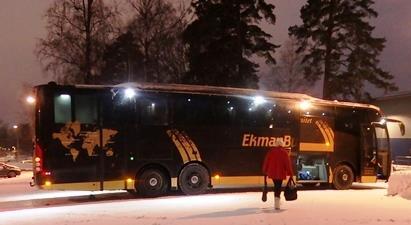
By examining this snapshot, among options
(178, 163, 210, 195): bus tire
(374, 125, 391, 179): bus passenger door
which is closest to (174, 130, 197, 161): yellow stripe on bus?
(178, 163, 210, 195): bus tire

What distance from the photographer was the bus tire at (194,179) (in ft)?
64.0

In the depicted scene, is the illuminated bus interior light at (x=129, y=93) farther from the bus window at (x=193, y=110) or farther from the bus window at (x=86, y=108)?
the bus window at (x=193, y=110)

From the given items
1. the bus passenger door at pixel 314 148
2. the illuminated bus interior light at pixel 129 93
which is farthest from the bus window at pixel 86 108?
the bus passenger door at pixel 314 148

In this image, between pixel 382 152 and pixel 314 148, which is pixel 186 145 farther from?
pixel 382 152

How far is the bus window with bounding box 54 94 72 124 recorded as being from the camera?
17781mm

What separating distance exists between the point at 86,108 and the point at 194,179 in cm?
410

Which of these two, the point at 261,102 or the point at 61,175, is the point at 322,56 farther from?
the point at 61,175

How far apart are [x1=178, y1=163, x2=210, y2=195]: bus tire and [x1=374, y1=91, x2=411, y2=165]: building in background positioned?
27628 millimetres

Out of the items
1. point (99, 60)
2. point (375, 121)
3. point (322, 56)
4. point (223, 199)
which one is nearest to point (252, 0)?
point (322, 56)

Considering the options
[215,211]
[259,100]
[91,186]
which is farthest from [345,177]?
[91,186]

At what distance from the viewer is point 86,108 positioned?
59.7ft

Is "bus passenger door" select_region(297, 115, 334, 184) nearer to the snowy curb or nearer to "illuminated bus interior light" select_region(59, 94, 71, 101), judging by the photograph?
the snowy curb

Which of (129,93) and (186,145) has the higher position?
(129,93)

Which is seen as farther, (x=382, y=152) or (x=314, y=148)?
(x=382, y=152)
